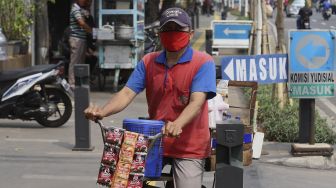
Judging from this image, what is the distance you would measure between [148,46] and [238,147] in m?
11.9

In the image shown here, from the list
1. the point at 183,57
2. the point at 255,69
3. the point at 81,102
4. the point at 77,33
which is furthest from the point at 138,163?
the point at 77,33

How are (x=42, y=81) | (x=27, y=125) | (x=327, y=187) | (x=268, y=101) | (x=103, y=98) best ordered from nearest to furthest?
(x=327, y=187) → (x=42, y=81) → (x=27, y=125) → (x=268, y=101) → (x=103, y=98)

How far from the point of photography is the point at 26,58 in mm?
13672

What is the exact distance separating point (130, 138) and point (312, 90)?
16.1 feet

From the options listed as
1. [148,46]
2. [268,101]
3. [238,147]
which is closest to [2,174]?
[238,147]

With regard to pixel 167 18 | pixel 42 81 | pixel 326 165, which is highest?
pixel 167 18

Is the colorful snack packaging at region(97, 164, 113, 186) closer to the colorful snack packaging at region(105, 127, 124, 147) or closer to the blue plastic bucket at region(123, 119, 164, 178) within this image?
the colorful snack packaging at region(105, 127, 124, 147)

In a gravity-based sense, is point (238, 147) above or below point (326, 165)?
above

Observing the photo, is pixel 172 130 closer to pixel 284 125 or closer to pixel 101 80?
pixel 284 125

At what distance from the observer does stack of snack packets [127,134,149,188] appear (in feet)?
12.3

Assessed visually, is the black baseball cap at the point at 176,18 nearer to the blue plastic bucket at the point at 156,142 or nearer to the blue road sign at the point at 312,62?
the blue plastic bucket at the point at 156,142

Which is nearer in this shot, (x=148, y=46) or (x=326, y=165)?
(x=326, y=165)

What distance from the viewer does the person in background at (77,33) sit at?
13.2 meters

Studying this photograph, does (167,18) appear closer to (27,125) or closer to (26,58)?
(27,125)
